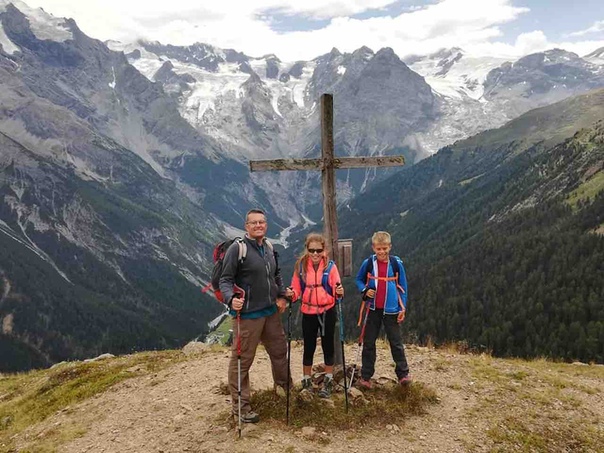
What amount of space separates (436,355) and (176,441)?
1115 cm

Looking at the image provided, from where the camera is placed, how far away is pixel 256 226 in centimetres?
1095

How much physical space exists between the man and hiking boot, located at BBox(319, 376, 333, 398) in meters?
1.92

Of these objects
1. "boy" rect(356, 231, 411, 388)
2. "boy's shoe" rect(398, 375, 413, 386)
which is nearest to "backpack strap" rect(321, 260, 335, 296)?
"boy" rect(356, 231, 411, 388)

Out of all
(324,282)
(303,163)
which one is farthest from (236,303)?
(303,163)

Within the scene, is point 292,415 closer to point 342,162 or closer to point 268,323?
point 268,323

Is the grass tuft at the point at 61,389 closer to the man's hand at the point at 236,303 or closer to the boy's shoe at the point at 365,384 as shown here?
the man's hand at the point at 236,303

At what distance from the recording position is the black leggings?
12070mm

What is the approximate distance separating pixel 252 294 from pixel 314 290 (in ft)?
5.63

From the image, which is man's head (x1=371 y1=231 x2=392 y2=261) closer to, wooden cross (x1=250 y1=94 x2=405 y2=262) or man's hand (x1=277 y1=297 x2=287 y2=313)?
wooden cross (x1=250 y1=94 x2=405 y2=262)

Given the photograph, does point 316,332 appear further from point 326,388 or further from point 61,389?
point 61,389

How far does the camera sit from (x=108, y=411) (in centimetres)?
1354

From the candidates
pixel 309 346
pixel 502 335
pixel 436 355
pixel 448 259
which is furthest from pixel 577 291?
pixel 309 346

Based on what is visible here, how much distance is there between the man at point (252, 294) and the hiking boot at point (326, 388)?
1.92 meters

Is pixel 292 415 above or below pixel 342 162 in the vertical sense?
below
